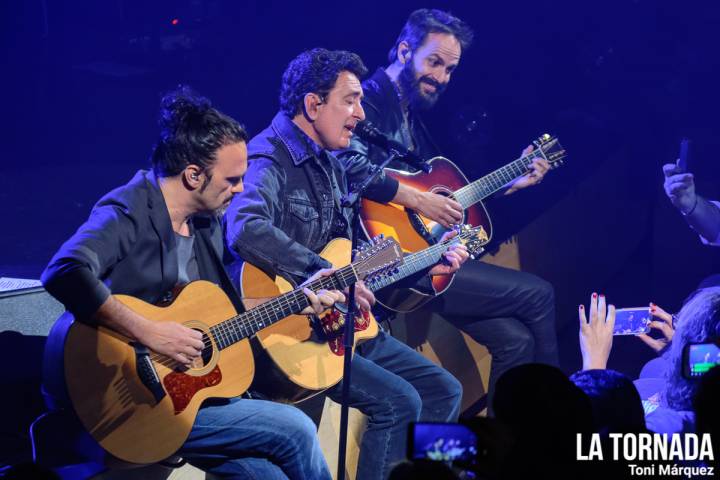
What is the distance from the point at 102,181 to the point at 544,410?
14.5 feet

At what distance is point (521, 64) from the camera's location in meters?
6.43

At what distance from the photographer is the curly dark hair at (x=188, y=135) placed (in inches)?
143

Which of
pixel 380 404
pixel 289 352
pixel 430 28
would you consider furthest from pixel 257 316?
pixel 430 28

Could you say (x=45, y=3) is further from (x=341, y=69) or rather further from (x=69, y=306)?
(x=69, y=306)

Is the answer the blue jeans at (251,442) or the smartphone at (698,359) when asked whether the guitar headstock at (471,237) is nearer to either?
the blue jeans at (251,442)

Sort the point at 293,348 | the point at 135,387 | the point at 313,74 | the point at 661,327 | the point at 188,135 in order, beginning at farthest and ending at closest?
the point at 313,74 < the point at 661,327 < the point at 293,348 < the point at 188,135 < the point at 135,387

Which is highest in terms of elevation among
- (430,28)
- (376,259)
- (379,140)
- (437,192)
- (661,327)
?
(430,28)

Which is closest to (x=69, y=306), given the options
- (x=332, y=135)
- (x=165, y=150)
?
(x=165, y=150)

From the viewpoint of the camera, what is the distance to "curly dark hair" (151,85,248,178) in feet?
11.9

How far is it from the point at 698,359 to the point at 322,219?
2324 millimetres

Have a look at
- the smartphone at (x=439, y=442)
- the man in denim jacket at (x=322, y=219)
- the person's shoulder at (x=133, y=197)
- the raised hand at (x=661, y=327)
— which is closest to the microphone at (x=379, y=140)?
the man in denim jacket at (x=322, y=219)

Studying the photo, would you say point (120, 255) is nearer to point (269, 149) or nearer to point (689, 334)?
point (269, 149)

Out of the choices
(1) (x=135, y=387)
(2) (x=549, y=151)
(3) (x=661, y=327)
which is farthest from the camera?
(2) (x=549, y=151)

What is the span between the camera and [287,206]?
14.3ft
